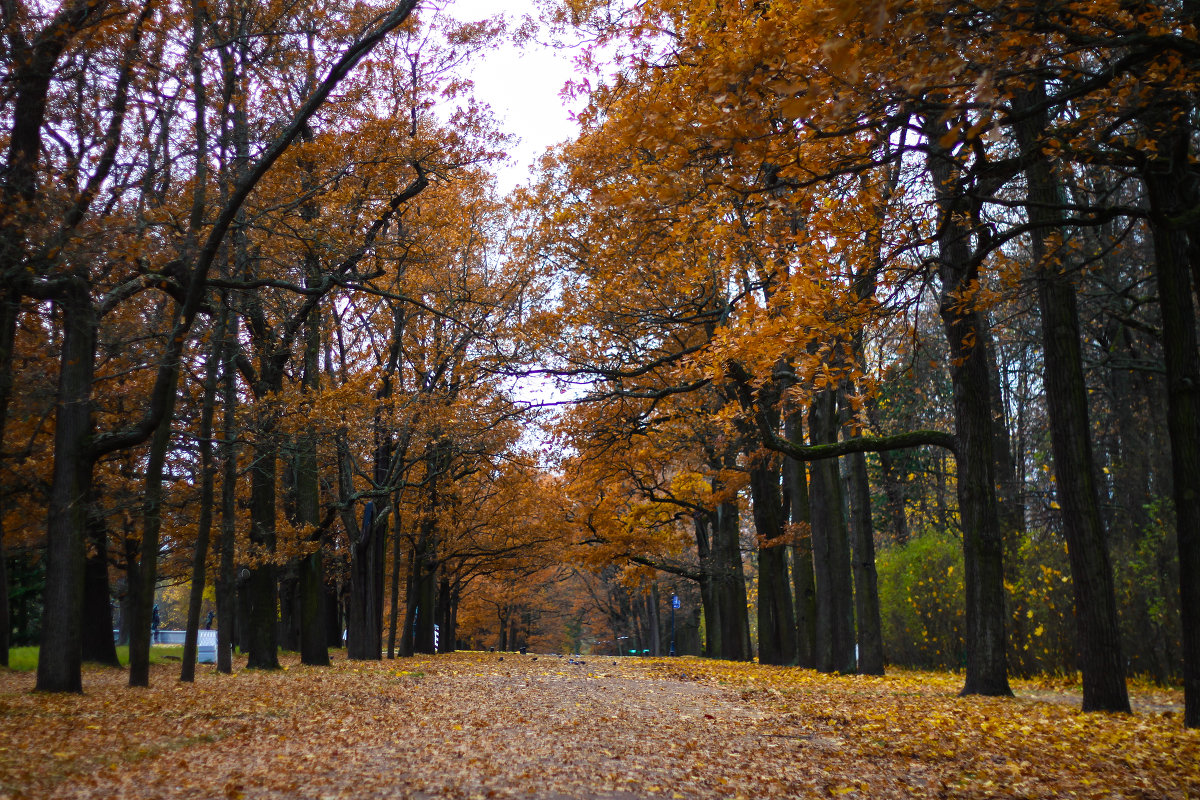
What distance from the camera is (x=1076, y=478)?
361 inches

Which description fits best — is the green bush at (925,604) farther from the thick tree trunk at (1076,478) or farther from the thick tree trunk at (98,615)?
the thick tree trunk at (98,615)

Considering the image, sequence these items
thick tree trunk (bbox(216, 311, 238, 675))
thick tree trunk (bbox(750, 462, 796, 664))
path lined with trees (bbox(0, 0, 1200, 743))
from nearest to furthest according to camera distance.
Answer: path lined with trees (bbox(0, 0, 1200, 743))
thick tree trunk (bbox(216, 311, 238, 675))
thick tree trunk (bbox(750, 462, 796, 664))

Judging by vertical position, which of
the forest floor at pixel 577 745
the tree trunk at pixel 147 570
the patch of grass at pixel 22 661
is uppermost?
the tree trunk at pixel 147 570

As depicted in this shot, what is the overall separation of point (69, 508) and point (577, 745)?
6.65 metres

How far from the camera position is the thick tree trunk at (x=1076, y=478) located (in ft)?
28.9

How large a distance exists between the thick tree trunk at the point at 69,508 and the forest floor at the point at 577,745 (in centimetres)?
54

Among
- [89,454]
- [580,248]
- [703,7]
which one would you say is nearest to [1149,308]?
[580,248]

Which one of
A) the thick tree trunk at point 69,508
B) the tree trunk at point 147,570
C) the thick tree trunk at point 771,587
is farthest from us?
the thick tree trunk at point 771,587

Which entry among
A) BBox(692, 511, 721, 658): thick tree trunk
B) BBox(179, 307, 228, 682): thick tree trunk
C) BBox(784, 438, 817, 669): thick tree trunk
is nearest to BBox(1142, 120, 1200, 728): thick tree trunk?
BBox(784, 438, 817, 669): thick tree trunk

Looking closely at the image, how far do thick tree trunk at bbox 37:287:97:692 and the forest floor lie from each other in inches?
21.3

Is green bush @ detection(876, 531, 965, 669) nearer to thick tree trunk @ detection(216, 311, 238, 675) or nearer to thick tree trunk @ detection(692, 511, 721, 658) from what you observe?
thick tree trunk @ detection(692, 511, 721, 658)

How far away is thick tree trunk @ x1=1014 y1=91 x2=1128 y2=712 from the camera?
28.9ft

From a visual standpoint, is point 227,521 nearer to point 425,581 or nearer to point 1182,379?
point 1182,379

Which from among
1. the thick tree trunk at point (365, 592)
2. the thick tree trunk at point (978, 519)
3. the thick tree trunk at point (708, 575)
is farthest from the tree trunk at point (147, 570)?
the thick tree trunk at point (708, 575)
